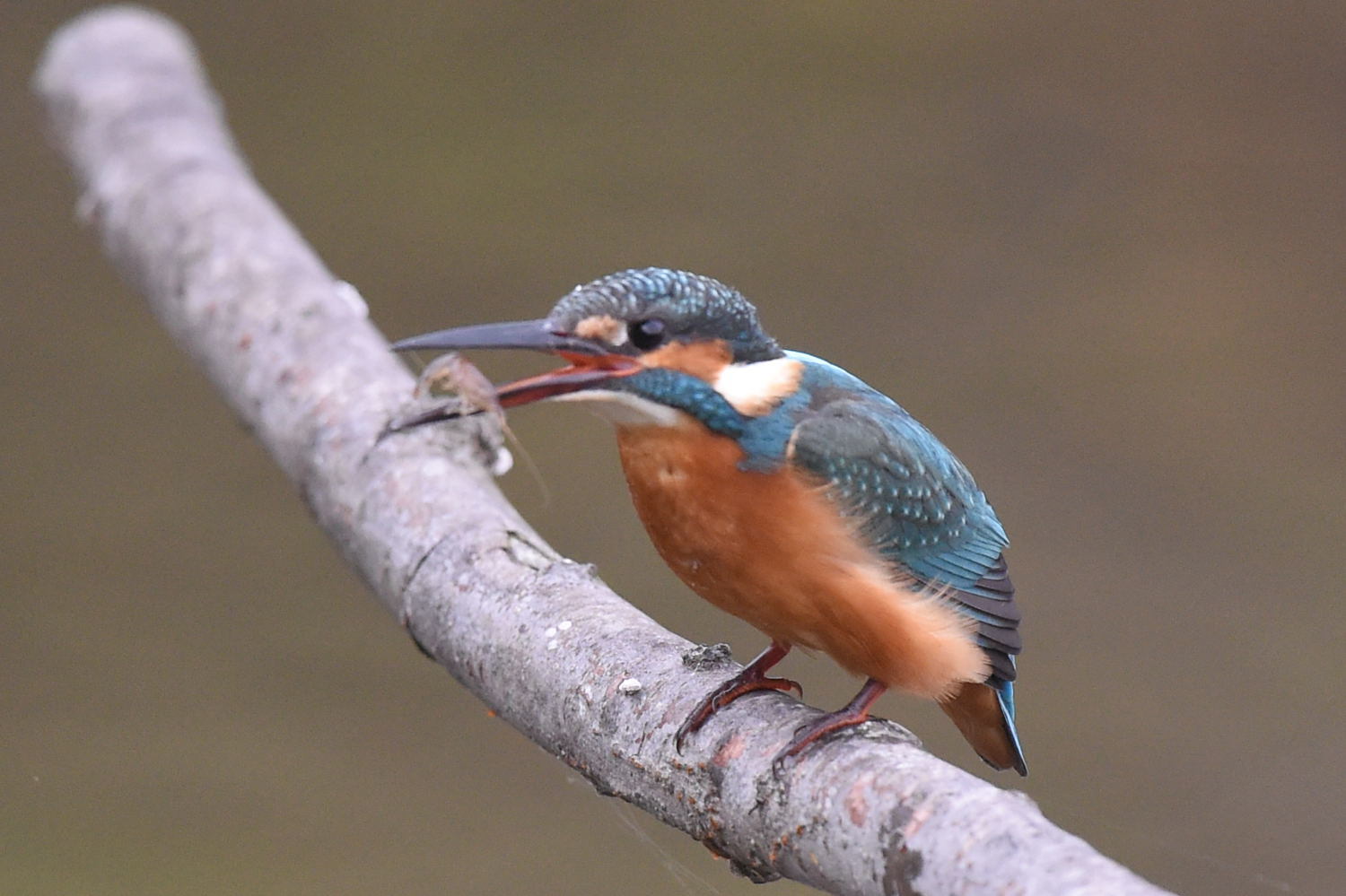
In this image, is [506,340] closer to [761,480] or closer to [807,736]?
[761,480]

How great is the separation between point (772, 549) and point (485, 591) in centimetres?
32

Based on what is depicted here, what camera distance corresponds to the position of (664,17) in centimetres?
427

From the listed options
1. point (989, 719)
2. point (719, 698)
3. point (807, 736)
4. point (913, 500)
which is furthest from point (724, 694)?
point (989, 719)

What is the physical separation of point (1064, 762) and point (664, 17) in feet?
8.01

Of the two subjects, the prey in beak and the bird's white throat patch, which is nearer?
the prey in beak

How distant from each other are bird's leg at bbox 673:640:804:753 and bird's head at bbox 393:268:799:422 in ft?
0.71

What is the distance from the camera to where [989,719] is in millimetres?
1434

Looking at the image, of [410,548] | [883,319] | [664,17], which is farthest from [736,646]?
[664,17]

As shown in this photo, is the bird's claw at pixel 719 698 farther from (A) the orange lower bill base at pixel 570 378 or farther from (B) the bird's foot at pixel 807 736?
(A) the orange lower bill base at pixel 570 378

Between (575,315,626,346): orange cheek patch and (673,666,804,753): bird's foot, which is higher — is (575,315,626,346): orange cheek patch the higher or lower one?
the higher one

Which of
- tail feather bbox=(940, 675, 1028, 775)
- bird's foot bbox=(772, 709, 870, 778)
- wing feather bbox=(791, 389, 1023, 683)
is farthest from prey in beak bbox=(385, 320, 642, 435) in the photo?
tail feather bbox=(940, 675, 1028, 775)

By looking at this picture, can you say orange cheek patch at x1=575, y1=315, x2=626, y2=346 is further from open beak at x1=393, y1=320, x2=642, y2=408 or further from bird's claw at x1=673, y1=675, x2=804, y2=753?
bird's claw at x1=673, y1=675, x2=804, y2=753

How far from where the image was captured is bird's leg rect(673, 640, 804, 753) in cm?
116

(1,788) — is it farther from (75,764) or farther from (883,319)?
(883,319)
